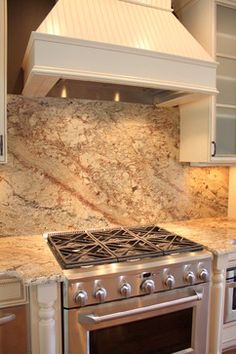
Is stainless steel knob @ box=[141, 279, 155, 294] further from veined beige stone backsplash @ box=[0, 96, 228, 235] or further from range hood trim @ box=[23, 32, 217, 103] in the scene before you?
range hood trim @ box=[23, 32, 217, 103]

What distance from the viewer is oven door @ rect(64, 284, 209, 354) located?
133cm

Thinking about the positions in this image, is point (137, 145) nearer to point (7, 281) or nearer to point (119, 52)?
point (119, 52)

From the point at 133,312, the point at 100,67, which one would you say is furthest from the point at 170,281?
the point at 100,67

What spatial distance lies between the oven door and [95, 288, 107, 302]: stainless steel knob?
1.8 inches

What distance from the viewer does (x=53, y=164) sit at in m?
1.93

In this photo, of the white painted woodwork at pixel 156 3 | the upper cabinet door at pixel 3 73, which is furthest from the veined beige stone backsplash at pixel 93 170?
the white painted woodwork at pixel 156 3

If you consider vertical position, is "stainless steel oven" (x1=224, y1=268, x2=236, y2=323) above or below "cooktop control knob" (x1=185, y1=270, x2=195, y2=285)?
below

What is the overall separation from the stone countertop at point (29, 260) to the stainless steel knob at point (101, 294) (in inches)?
7.3

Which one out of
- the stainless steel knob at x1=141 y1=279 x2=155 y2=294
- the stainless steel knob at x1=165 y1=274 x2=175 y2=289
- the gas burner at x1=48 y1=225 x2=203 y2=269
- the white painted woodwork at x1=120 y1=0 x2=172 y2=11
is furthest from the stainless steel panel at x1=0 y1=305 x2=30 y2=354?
the white painted woodwork at x1=120 y1=0 x2=172 y2=11

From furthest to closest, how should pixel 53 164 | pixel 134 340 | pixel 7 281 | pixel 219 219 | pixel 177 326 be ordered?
pixel 219 219 → pixel 53 164 → pixel 177 326 → pixel 134 340 → pixel 7 281

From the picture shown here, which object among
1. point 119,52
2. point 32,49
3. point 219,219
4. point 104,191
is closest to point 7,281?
point 104,191

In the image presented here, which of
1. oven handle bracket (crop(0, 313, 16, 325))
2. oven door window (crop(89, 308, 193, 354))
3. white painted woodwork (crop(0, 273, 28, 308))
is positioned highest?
white painted woodwork (crop(0, 273, 28, 308))

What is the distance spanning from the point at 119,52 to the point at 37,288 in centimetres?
122

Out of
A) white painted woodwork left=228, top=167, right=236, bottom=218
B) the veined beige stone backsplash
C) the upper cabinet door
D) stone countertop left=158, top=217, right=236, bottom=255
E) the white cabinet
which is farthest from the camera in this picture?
white painted woodwork left=228, top=167, right=236, bottom=218
